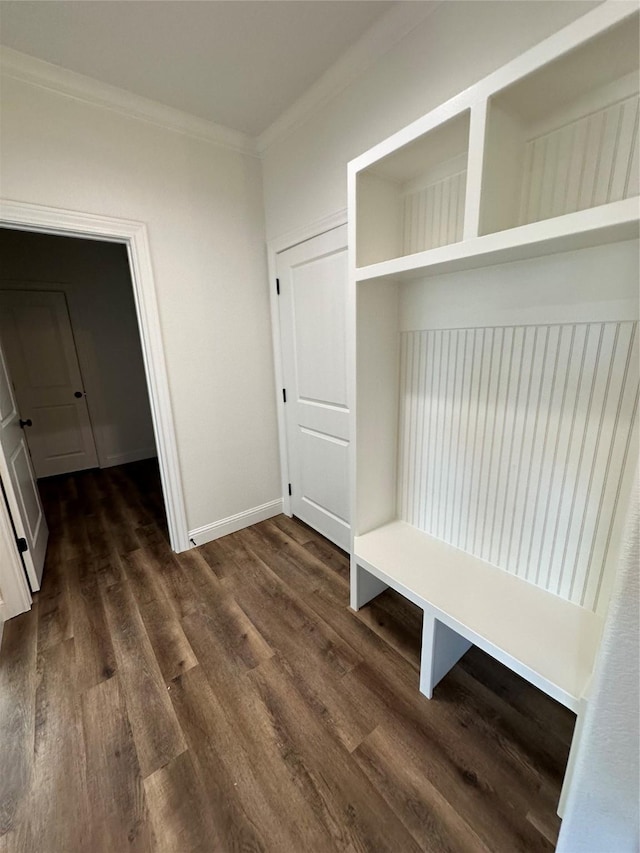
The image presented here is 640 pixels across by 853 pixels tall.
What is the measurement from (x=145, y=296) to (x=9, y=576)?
166 cm

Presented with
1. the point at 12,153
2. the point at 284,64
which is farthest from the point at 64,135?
the point at 284,64

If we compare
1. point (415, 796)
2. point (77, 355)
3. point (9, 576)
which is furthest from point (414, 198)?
point (77, 355)

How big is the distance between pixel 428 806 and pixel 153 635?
4.33ft

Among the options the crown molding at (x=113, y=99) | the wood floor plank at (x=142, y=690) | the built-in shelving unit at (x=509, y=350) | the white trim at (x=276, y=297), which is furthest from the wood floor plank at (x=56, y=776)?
the crown molding at (x=113, y=99)

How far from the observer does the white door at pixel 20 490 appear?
5.99ft

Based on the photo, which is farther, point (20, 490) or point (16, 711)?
point (20, 490)

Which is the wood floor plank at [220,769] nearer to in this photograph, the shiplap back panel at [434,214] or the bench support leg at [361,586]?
the bench support leg at [361,586]

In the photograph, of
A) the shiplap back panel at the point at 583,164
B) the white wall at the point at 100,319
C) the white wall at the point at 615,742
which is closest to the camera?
the white wall at the point at 615,742

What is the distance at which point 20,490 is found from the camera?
6.57 ft

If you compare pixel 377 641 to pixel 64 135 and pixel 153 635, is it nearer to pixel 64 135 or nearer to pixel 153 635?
pixel 153 635

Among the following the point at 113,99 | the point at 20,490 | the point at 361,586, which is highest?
the point at 113,99

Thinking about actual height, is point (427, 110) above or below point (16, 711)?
above

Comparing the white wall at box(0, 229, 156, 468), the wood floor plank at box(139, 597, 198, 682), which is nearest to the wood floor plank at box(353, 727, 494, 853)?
the wood floor plank at box(139, 597, 198, 682)

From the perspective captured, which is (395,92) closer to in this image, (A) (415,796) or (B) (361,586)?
(B) (361,586)
